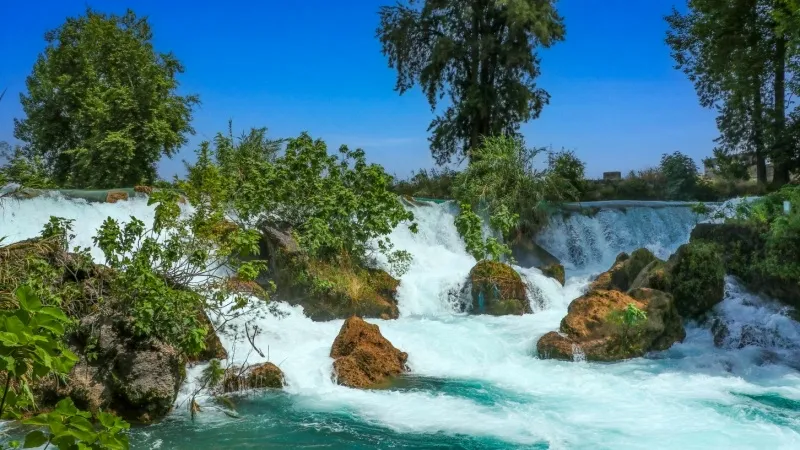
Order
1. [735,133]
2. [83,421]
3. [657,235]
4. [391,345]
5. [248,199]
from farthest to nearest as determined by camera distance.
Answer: [735,133] < [657,235] < [248,199] < [391,345] < [83,421]

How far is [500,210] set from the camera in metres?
18.4

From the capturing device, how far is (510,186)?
19.4m

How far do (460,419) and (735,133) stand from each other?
2522cm

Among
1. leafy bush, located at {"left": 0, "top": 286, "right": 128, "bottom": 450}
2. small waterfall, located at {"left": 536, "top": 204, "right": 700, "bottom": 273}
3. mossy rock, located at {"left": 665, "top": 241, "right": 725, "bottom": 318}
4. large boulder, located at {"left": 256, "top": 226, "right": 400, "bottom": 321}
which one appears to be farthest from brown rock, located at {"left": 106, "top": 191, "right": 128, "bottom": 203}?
leafy bush, located at {"left": 0, "top": 286, "right": 128, "bottom": 450}

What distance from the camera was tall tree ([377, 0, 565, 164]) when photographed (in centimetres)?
2543

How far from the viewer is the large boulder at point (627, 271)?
13344 mm

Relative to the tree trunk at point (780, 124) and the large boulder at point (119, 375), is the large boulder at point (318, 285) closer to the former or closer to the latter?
the large boulder at point (119, 375)

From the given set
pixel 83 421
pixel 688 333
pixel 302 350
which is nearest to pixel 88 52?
pixel 302 350

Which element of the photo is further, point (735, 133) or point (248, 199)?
point (735, 133)

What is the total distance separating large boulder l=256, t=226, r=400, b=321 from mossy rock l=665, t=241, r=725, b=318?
517cm

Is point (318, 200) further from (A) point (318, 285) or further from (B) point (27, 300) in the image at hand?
(B) point (27, 300)

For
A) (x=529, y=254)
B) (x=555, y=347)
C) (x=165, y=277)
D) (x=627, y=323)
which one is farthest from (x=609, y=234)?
(x=165, y=277)

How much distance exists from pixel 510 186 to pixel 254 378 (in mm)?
12321

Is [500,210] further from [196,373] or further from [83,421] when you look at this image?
[83,421]
